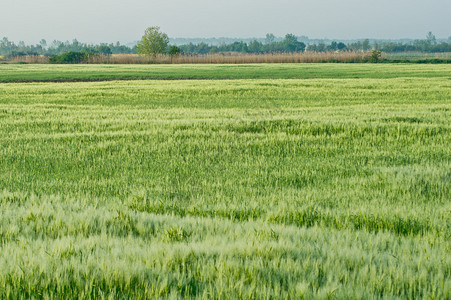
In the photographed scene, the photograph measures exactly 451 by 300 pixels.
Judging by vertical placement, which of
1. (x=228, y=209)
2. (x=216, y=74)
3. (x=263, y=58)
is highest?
(x=263, y=58)

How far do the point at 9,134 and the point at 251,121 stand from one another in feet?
20.5

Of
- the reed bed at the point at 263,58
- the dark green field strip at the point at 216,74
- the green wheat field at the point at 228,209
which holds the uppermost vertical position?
the reed bed at the point at 263,58

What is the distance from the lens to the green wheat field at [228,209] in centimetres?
268

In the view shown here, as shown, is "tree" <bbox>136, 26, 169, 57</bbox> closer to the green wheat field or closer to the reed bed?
the reed bed

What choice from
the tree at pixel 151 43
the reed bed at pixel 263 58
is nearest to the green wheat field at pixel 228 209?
the reed bed at pixel 263 58

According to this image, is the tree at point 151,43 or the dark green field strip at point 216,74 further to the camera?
the tree at point 151,43

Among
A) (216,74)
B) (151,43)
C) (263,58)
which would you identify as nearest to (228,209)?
(216,74)

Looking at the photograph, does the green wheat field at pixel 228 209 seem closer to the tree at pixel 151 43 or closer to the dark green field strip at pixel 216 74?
the dark green field strip at pixel 216 74

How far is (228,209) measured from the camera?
4.88 m

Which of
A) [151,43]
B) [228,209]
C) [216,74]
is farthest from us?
[151,43]

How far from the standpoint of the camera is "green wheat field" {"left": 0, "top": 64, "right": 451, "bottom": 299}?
2676 millimetres

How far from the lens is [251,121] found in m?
11.8

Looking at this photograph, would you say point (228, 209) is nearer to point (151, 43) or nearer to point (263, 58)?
point (263, 58)

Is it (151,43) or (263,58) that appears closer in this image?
(263,58)
